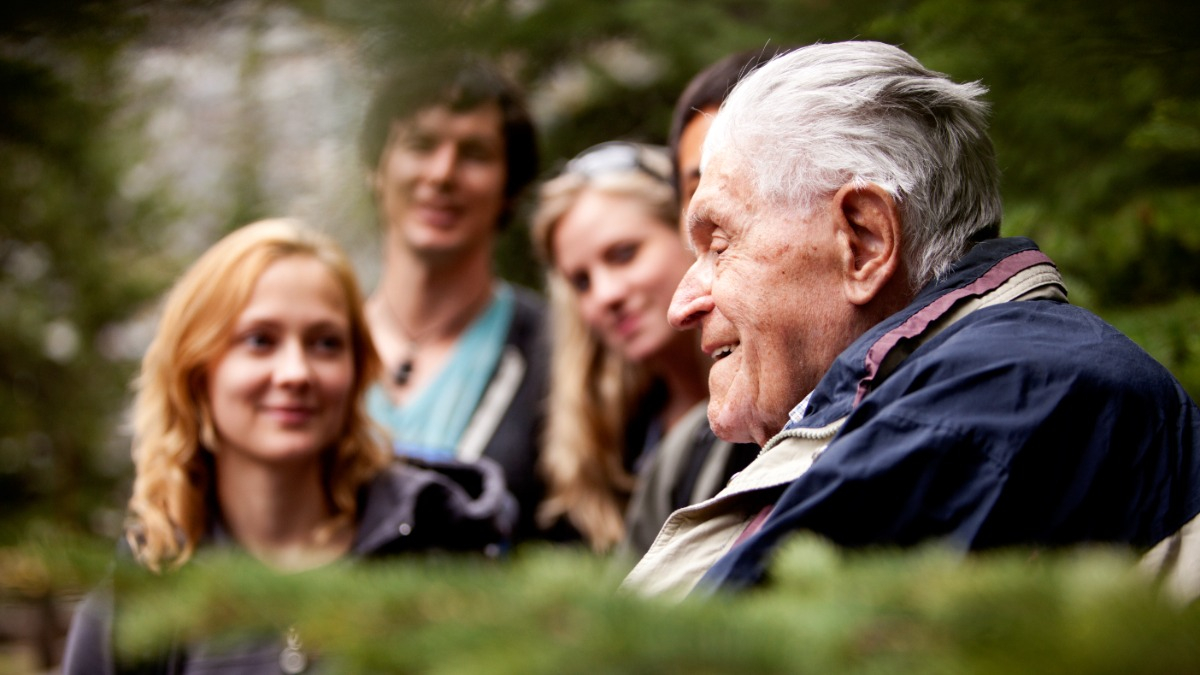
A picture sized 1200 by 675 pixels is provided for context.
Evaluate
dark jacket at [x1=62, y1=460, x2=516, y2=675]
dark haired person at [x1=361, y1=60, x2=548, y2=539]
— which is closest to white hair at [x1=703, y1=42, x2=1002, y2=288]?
dark jacket at [x1=62, y1=460, x2=516, y2=675]

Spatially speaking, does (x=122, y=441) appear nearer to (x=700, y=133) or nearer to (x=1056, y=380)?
(x=700, y=133)

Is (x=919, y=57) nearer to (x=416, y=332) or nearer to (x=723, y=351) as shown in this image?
(x=723, y=351)

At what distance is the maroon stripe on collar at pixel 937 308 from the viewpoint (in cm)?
167

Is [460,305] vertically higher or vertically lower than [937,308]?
lower

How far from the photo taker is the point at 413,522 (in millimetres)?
3348

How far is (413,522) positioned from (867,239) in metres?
1.94

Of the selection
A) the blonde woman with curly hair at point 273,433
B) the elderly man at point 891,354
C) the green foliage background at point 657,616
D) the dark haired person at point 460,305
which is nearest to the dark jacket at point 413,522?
the blonde woman with curly hair at point 273,433

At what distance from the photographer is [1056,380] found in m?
1.54

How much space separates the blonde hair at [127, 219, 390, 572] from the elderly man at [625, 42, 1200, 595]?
1.64 m

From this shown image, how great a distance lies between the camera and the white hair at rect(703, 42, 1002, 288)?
1.99 metres

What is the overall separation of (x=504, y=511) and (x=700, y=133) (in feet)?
4.89

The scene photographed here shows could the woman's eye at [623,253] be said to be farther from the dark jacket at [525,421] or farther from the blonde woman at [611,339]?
the dark jacket at [525,421]

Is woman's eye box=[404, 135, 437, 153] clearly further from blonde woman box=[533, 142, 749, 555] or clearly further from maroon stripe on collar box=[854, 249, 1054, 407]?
maroon stripe on collar box=[854, 249, 1054, 407]

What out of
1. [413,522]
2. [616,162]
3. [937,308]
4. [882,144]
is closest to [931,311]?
[937,308]
